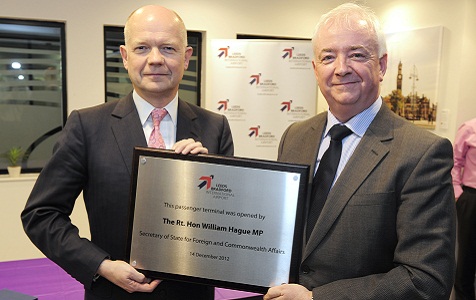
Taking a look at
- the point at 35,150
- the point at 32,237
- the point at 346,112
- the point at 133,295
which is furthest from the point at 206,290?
the point at 35,150

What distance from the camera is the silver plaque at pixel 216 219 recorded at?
53.4 inches

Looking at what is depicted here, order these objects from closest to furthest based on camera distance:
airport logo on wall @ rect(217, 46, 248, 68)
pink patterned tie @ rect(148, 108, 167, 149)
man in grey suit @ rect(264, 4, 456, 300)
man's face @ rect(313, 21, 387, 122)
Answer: man in grey suit @ rect(264, 4, 456, 300), man's face @ rect(313, 21, 387, 122), pink patterned tie @ rect(148, 108, 167, 149), airport logo on wall @ rect(217, 46, 248, 68)

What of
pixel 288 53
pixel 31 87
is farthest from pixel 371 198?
pixel 31 87

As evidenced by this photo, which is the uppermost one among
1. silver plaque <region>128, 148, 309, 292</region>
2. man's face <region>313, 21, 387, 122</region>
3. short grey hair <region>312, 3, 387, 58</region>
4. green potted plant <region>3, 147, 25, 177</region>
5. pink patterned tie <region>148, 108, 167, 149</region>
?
short grey hair <region>312, 3, 387, 58</region>

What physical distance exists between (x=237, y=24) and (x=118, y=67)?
146cm

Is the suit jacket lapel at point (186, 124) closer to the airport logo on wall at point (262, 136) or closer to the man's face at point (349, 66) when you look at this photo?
the man's face at point (349, 66)

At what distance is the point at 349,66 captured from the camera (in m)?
1.41

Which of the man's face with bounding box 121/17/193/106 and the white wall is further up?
the white wall

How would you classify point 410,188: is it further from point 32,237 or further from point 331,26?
point 32,237

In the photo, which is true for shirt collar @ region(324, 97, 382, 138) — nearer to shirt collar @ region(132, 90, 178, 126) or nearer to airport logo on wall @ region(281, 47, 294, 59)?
shirt collar @ region(132, 90, 178, 126)

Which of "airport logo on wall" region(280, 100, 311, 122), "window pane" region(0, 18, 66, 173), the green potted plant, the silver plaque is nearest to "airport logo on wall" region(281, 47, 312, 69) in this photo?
"airport logo on wall" region(280, 100, 311, 122)

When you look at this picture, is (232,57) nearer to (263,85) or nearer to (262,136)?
(263,85)

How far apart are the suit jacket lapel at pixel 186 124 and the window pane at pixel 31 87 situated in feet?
11.2

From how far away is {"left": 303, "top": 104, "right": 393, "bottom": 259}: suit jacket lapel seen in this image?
1.36 m
